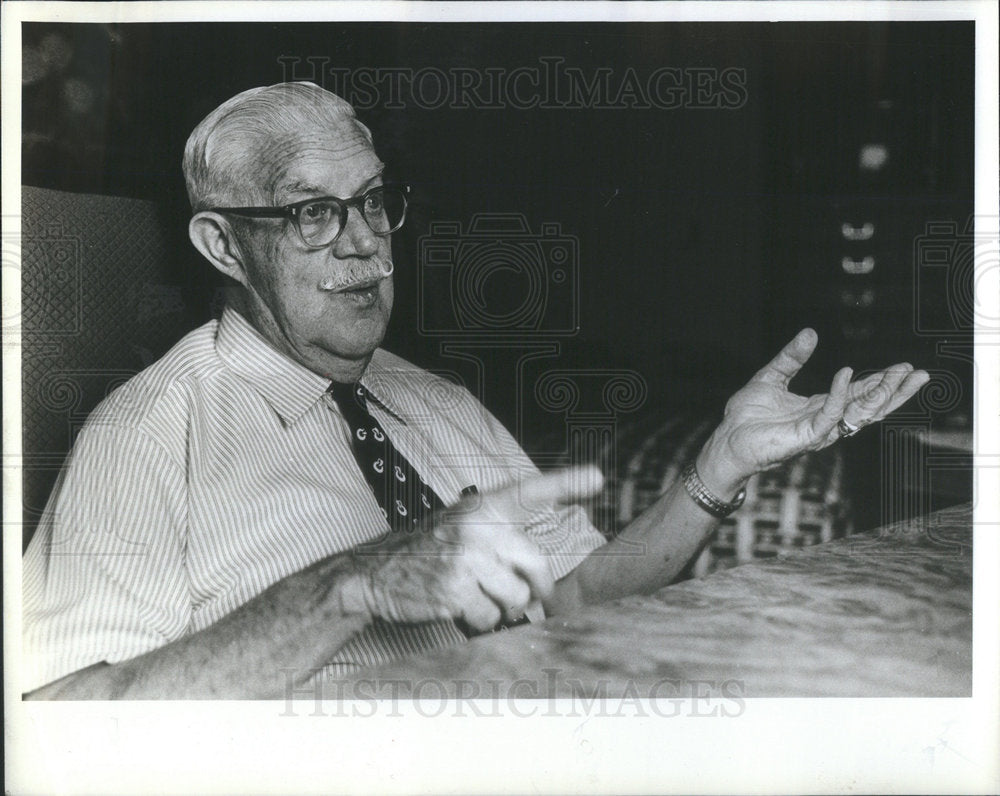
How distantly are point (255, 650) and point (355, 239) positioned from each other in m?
1.14

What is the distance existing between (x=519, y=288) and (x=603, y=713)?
3.96 feet

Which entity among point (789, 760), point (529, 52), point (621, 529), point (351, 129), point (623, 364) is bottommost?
point (789, 760)

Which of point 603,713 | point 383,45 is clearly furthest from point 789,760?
point 383,45

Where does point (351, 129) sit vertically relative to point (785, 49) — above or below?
below

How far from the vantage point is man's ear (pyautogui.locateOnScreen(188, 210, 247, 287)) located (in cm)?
285

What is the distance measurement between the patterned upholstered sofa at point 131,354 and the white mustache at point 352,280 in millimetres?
300

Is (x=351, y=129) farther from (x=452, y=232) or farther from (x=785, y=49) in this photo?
(x=785, y=49)

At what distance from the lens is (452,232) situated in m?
2.92

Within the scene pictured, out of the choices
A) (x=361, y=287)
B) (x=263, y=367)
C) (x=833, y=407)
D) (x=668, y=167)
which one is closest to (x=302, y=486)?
(x=263, y=367)

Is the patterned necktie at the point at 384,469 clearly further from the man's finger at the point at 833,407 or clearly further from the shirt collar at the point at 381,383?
the man's finger at the point at 833,407

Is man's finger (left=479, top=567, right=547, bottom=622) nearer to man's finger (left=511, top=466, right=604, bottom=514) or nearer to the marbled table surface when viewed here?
the marbled table surface

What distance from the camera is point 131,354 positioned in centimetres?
289

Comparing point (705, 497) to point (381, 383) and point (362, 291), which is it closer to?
point (381, 383)

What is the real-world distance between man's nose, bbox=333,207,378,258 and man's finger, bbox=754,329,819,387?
1135 millimetres
